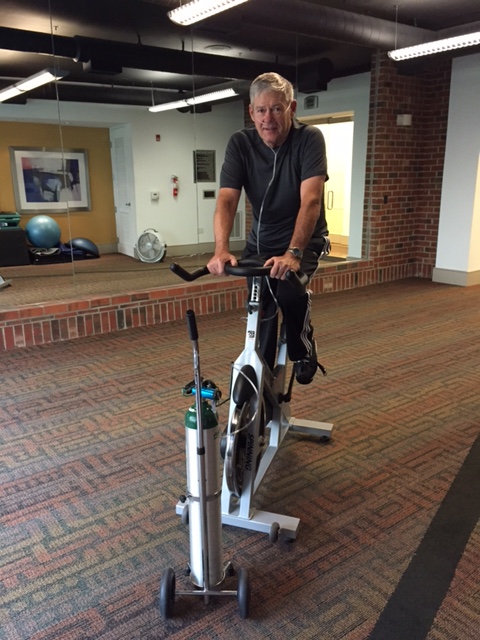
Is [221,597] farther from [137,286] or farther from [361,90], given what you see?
[361,90]

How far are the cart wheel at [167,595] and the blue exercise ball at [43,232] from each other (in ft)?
14.4

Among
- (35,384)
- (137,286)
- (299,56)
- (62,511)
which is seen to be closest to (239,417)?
(62,511)

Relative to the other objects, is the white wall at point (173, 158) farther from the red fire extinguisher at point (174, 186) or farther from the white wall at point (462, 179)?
the white wall at point (462, 179)

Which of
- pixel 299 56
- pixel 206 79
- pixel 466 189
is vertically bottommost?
pixel 466 189

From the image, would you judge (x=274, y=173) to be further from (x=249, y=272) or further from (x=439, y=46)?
(x=439, y=46)

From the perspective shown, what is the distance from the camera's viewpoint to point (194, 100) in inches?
226

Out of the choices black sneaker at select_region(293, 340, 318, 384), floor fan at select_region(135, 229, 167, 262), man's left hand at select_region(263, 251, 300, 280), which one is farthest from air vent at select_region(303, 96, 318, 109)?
man's left hand at select_region(263, 251, 300, 280)

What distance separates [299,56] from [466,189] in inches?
107

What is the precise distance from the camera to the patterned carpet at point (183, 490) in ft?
5.37

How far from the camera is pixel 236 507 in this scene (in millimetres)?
2100

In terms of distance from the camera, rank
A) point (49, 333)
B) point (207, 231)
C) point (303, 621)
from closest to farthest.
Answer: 1. point (303, 621)
2. point (49, 333)
3. point (207, 231)

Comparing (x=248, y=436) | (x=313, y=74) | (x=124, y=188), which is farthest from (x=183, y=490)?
(x=313, y=74)

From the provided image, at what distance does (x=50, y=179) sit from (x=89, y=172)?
470mm

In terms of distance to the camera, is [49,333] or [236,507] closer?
[236,507]
